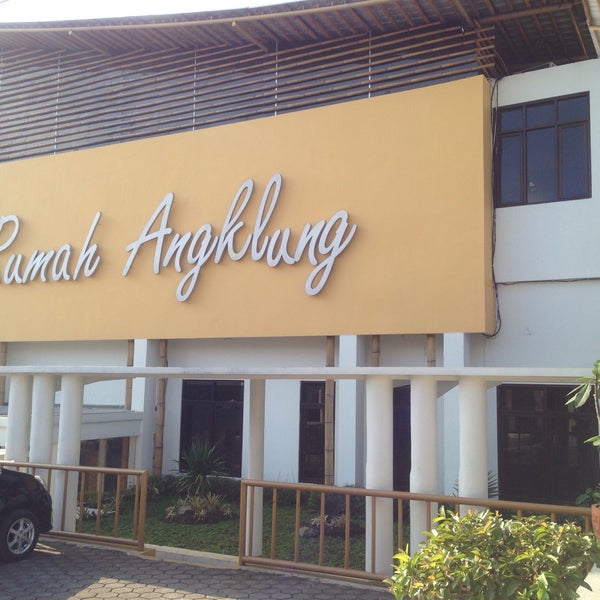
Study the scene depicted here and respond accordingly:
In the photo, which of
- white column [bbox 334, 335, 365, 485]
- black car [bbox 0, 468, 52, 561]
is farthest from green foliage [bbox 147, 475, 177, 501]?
black car [bbox 0, 468, 52, 561]

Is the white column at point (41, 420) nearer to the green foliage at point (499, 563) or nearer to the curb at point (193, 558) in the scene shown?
the curb at point (193, 558)

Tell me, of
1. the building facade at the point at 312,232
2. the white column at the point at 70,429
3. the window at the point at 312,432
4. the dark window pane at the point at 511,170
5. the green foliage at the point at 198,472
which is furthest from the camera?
the window at the point at 312,432

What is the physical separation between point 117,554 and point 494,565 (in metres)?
5.41

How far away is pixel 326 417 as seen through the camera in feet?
42.9

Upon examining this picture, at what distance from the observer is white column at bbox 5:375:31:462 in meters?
9.80

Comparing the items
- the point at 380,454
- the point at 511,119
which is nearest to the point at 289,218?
the point at 511,119

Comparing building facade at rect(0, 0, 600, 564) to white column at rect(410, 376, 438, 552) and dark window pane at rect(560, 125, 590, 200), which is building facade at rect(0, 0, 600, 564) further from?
white column at rect(410, 376, 438, 552)

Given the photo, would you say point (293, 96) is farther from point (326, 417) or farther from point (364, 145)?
point (326, 417)

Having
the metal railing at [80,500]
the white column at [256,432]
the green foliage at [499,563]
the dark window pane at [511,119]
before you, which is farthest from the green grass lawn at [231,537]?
the dark window pane at [511,119]

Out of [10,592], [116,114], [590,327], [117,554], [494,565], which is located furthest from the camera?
[116,114]

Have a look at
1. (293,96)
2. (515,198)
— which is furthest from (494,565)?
(293,96)

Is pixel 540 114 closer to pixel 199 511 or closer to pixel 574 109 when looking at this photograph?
pixel 574 109

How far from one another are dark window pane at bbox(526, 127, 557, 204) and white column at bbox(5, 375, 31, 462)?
9.33m

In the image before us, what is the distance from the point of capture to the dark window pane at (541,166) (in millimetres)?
12547
